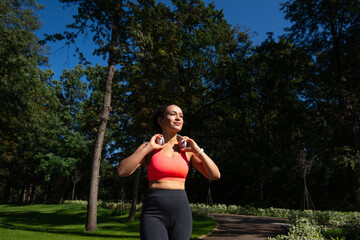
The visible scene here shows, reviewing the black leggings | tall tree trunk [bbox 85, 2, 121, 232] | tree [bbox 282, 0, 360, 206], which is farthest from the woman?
tree [bbox 282, 0, 360, 206]

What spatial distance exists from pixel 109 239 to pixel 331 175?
22370mm

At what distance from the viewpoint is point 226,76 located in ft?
77.5

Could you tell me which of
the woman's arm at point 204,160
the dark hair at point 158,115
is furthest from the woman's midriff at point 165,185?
the dark hair at point 158,115

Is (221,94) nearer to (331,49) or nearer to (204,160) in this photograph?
(331,49)

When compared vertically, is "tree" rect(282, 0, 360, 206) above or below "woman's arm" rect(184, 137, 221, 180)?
above

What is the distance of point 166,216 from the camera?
2166 millimetres

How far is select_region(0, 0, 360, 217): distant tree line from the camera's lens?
13.2m

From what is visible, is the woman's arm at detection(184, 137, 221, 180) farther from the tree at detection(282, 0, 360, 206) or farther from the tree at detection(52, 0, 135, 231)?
the tree at detection(282, 0, 360, 206)

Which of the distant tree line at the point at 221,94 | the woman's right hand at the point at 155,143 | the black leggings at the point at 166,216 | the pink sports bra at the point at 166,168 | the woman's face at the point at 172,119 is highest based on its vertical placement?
the distant tree line at the point at 221,94

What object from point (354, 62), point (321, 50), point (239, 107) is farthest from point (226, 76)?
point (354, 62)

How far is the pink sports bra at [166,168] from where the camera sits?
7.64ft

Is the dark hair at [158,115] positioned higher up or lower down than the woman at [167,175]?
higher up

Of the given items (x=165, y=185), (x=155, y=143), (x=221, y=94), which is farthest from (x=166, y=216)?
(x=221, y=94)

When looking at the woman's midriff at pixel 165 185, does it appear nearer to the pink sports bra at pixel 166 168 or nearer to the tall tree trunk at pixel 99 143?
the pink sports bra at pixel 166 168
